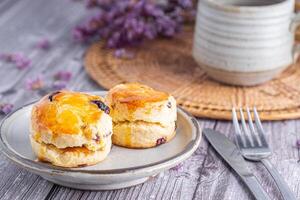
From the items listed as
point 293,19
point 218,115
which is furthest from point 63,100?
point 293,19

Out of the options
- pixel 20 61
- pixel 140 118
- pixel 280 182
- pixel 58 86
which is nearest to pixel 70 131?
pixel 140 118

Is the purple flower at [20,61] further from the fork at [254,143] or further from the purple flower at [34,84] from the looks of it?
the fork at [254,143]

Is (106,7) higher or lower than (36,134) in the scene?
lower

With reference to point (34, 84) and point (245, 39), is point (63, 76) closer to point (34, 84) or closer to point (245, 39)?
point (34, 84)

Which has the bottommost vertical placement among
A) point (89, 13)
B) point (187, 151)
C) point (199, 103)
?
point (89, 13)

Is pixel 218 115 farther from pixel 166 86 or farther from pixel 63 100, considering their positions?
pixel 63 100

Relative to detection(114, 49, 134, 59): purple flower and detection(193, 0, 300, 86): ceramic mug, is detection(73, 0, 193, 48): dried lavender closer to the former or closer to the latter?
detection(114, 49, 134, 59): purple flower

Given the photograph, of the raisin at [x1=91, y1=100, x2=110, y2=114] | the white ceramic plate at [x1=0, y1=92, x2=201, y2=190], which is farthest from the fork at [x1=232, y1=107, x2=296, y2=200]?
→ the raisin at [x1=91, y1=100, x2=110, y2=114]
